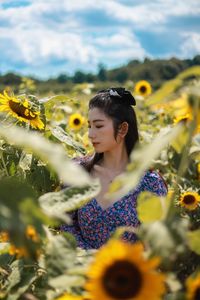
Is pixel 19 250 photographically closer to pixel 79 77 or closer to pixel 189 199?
pixel 189 199

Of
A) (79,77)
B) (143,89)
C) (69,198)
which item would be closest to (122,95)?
(69,198)

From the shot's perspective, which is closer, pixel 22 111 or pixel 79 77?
pixel 22 111

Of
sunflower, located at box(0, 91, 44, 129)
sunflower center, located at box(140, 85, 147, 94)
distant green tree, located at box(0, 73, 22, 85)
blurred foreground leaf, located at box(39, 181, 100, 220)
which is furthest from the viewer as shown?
distant green tree, located at box(0, 73, 22, 85)

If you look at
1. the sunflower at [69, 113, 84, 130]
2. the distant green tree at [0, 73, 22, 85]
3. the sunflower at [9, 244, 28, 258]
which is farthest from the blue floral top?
the distant green tree at [0, 73, 22, 85]

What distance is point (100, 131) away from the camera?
8.32ft

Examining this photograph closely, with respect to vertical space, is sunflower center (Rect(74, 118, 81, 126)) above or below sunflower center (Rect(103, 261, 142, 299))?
below

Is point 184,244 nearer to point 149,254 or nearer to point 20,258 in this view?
point 149,254

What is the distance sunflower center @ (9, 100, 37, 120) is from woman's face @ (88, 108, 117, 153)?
39 cm

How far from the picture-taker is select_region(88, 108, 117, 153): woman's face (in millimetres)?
2529

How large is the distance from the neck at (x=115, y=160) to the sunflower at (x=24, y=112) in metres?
0.52

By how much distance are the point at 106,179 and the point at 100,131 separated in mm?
226

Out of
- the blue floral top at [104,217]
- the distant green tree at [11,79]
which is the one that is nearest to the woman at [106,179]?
the blue floral top at [104,217]

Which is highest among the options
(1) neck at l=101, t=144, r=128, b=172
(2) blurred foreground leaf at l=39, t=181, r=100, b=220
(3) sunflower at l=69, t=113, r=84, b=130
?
(2) blurred foreground leaf at l=39, t=181, r=100, b=220

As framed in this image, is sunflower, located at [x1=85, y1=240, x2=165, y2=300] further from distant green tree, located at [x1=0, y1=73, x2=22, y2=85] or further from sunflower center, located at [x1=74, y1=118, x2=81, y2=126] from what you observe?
distant green tree, located at [x1=0, y1=73, x2=22, y2=85]
